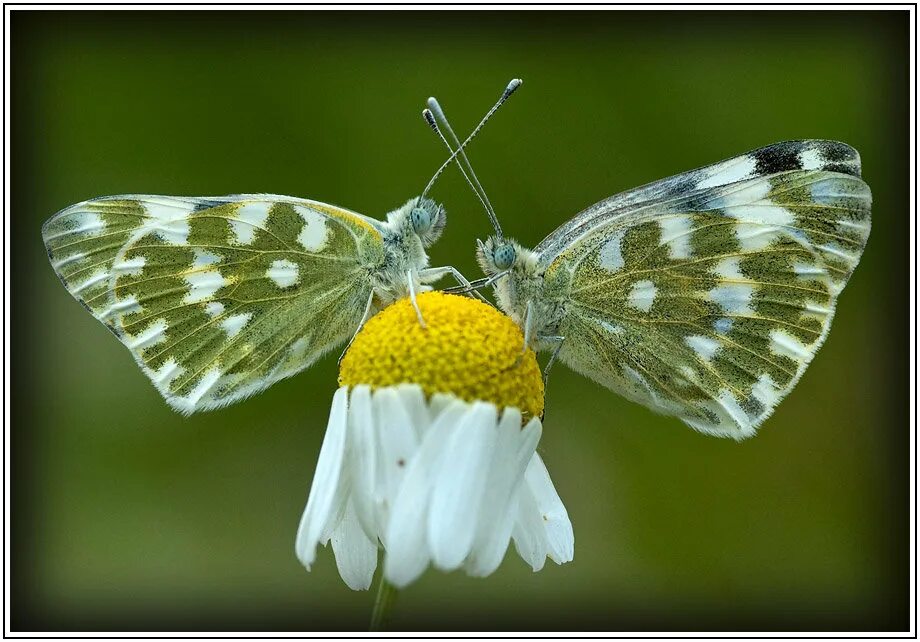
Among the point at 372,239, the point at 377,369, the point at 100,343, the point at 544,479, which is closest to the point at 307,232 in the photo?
the point at 372,239

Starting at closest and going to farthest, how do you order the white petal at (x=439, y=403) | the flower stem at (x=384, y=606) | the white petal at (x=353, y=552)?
the flower stem at (x=384, y=606) → the white petal at (x=439, y=403) → the white petal at (x=353, y=552)

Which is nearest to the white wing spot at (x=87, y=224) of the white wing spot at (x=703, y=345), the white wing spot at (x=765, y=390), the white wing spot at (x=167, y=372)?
the white wing spot at (x=167, y=372)

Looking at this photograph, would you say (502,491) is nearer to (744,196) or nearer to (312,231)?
(312,231)

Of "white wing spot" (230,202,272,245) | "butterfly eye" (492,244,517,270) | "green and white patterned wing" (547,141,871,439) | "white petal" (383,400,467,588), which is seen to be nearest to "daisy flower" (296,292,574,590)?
"white petal" (383,400,467,588)

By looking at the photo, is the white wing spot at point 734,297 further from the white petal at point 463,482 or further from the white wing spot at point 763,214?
the white petal at point 463,482

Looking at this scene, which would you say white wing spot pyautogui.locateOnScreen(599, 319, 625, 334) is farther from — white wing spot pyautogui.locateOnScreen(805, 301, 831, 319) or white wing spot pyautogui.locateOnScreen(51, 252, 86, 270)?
white wing spot pyautogui.locateOnScreen(51, 252, 86, 270)

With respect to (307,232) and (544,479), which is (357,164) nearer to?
(307,232)

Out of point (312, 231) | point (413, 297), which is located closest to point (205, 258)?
point (312, 231)
